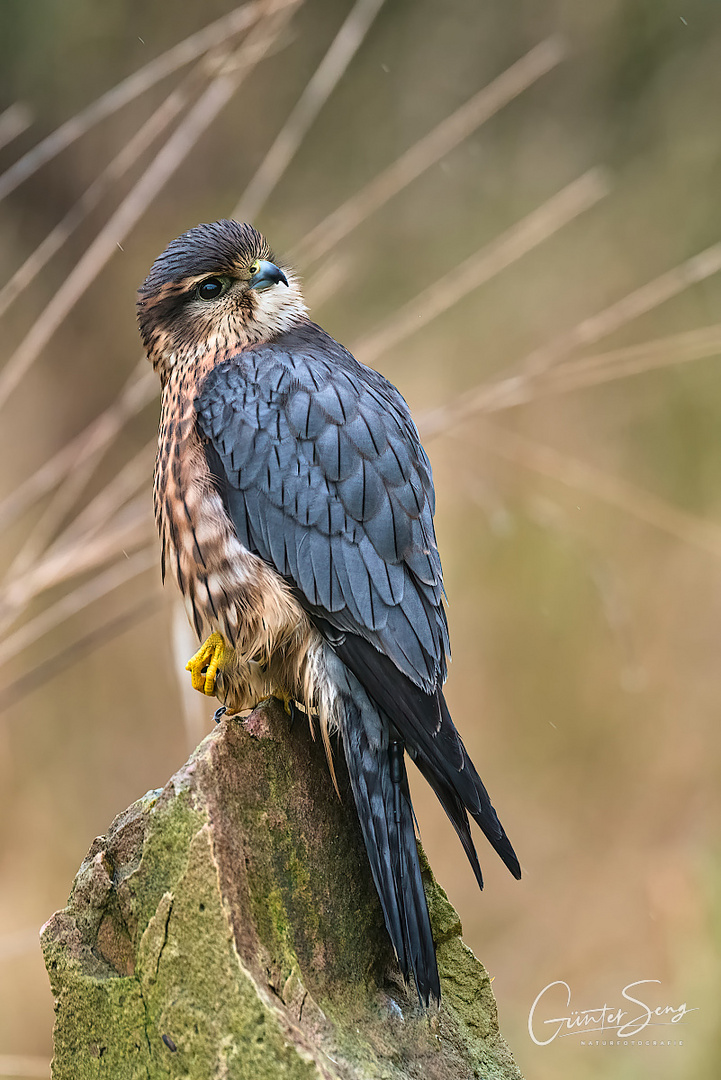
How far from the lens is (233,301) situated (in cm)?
186

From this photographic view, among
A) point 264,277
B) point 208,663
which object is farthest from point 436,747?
point 264,277

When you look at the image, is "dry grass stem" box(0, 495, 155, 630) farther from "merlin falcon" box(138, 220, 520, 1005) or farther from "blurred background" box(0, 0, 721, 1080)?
"blurred background" box(0, 0, 721, 1080)

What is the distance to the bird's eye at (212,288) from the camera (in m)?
1.86

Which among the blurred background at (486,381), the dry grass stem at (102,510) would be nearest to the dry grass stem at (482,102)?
the blurred background at (486,381)

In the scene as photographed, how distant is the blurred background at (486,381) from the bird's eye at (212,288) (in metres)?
1.82

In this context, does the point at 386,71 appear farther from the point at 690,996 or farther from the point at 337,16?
the point at 690,996

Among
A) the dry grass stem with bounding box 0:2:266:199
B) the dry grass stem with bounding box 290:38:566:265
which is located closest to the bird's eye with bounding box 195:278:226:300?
the dry grass stem with bounding box 0:2:266:199

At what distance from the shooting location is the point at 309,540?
158 cm

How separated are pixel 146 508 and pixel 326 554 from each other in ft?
1.84

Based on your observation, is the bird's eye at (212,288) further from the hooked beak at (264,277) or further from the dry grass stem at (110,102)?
the dry grass stem at (110,102)

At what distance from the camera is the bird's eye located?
6.10 ft

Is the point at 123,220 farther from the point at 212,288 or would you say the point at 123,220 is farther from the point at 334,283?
the point at 334,283

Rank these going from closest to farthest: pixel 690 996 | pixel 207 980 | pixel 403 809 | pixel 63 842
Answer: pixel 207 980, pixel 403 809, pixel 690 996, pixel 63 842

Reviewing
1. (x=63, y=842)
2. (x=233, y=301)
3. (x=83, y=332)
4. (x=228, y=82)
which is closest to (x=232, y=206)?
(x=83, y=332)
